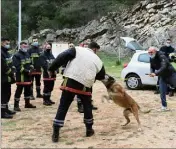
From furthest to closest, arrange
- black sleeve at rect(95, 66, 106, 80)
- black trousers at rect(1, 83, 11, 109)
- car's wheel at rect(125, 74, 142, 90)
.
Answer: car's wheel at rect(125, 74, 142, 90) → black trousers at rect(1, 83, 11, 109) → black sleeve at rect(95, 66, 106, 80)

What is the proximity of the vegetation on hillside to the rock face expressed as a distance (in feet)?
5.64

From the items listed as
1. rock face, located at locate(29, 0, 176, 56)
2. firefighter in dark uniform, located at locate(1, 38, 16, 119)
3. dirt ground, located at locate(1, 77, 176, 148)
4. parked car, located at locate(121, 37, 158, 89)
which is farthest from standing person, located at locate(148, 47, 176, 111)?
rock face, located at locate(29, 0, 176, 56)

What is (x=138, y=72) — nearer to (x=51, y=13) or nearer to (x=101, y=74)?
(x=101, y=74)

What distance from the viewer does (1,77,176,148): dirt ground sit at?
7320 millimetres

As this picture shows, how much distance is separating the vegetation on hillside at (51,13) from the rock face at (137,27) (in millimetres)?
1718

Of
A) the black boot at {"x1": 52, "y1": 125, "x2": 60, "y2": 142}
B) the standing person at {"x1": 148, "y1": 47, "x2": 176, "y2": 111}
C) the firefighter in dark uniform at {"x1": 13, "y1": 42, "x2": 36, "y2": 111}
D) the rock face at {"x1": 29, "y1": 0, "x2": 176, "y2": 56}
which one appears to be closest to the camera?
the black boot at {"x1": 52, "y1": 125, "x2": 60, "y2": 142}

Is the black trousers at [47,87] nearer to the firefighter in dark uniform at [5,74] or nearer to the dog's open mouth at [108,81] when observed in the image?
the firefighter in dark uniform at [5,74]

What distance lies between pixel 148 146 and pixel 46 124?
2607 mm

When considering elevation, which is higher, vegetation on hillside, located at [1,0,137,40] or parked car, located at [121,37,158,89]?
vegetation on hillside, located at [1,0,137,40]

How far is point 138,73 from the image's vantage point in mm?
14656

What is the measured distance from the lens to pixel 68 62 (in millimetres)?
7465

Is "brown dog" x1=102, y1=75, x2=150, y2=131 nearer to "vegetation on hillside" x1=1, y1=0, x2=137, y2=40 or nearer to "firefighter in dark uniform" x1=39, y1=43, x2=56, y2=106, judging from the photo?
"firefighter in dark uniform" x1=39, y1=43, x2=56, y2=106

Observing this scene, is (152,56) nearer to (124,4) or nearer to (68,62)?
(68,62)

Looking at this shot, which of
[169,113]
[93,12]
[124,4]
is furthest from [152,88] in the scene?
[93,12]
